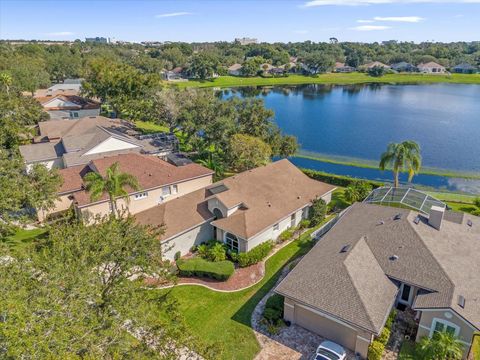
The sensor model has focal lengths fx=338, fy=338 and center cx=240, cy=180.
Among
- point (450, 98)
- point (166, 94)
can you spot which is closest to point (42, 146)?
point (166, 94)

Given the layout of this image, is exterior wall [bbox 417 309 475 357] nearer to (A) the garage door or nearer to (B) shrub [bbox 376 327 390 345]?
(B) shrub [bbox 376 327 390 345]

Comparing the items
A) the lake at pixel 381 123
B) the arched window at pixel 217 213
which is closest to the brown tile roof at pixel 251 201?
the arched window at pixel 217 213

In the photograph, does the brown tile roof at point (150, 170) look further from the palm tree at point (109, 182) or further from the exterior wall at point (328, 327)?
the exterior wall at point (328, 327)

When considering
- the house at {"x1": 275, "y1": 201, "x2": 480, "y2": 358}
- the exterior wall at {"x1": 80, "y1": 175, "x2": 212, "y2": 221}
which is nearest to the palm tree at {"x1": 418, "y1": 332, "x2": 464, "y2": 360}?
the house at {"x1": 275, "y1": 201, "x2": 480, "y2": 358}

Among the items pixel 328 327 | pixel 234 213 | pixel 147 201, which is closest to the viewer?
pixel 328 327

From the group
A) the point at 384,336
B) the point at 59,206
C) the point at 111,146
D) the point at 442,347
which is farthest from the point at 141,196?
the point at 442,347

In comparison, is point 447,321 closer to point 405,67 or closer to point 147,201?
point 147,201
